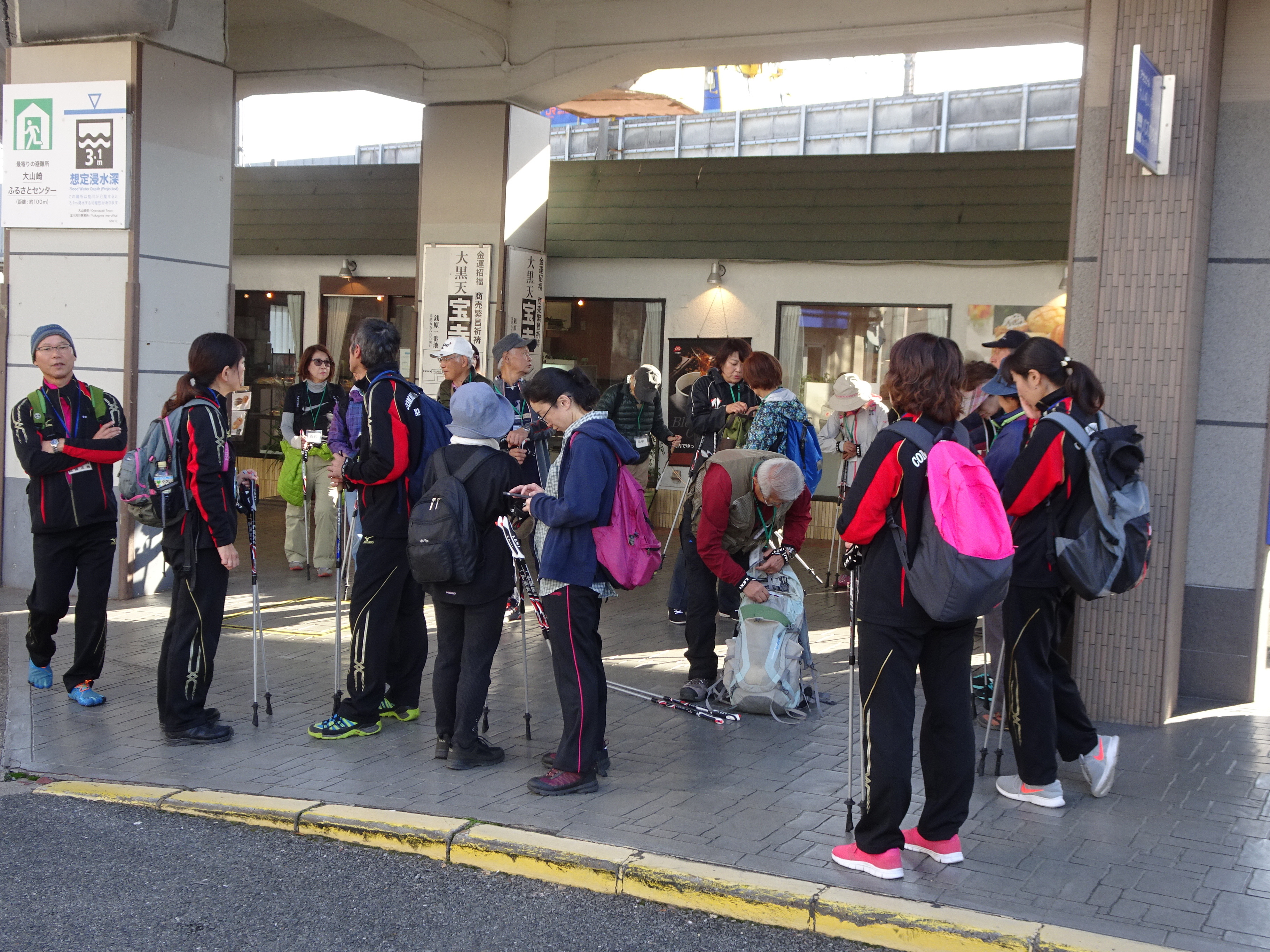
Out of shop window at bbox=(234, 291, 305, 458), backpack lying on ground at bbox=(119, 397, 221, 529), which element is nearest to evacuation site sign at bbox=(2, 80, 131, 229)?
backpack lying on ground at bbox=(119, 397, 221, 529)

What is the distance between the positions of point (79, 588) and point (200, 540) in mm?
1270

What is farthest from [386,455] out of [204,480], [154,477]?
[154,477]

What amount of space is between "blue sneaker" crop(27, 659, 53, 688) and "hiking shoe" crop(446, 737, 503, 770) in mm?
2787

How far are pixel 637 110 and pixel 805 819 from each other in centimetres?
1249

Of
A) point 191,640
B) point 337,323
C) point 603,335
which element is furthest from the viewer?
point 337,323

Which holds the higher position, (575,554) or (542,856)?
(575,554)

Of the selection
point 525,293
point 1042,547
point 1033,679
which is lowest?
point 1033,679

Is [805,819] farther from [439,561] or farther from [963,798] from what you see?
Answer: [439,561]

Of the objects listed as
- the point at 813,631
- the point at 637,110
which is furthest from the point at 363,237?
the point at 813,631

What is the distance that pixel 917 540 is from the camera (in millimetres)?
4383

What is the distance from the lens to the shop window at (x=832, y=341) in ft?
43.9

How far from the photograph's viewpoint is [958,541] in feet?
13.8

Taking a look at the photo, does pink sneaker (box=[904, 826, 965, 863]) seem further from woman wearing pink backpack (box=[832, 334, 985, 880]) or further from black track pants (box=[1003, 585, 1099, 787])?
black track pants (box=[1003, 585, 1099, 787])

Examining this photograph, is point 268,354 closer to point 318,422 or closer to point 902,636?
point 318,422
